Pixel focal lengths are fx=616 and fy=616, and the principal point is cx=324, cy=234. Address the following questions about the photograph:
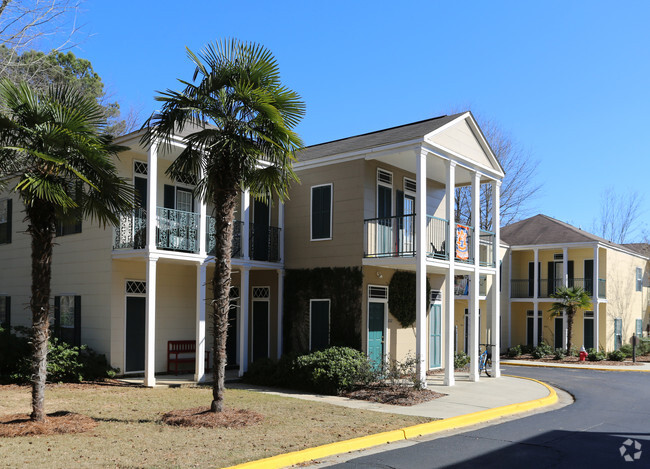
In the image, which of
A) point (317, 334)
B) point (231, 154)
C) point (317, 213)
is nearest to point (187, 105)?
point (231, 154)

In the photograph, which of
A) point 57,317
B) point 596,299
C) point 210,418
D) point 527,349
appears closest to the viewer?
point 210,418

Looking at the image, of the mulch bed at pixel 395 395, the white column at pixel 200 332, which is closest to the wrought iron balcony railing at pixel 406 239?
the mulch bed at pixel 395 395

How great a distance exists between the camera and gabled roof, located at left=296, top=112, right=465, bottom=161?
54.4ft

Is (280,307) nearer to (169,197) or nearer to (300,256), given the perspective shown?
(300,256)

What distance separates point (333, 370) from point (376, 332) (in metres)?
3.06

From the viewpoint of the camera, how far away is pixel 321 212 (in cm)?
1820

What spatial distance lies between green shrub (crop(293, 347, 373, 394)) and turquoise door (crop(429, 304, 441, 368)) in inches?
192

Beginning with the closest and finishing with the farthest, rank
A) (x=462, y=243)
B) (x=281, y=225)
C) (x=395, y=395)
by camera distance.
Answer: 1. (x=395, y=395)
2. (x=462, y=243)
3. (x=281, y=225)

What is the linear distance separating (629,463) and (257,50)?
874 centimetres

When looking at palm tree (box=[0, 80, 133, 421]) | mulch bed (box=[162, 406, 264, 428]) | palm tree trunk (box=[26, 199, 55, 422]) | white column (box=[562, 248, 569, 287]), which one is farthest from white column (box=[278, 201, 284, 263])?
white column (box=[562, 248, 569, 287])

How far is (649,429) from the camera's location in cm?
1098

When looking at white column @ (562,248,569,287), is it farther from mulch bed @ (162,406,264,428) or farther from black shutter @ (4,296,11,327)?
black shutter @ (4,296,11,327)

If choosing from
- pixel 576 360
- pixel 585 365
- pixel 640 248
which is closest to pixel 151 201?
pixel 585 365

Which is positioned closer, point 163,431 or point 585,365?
point 163,431
